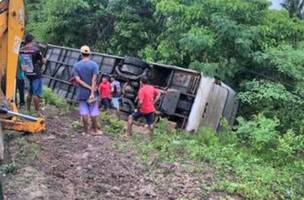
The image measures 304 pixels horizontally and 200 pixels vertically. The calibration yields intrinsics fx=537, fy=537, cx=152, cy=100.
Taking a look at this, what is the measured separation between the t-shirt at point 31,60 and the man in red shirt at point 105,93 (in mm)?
5195

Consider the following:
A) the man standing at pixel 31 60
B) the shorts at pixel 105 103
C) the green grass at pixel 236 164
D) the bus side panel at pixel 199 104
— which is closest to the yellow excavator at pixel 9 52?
the green grass at pixel 236 164

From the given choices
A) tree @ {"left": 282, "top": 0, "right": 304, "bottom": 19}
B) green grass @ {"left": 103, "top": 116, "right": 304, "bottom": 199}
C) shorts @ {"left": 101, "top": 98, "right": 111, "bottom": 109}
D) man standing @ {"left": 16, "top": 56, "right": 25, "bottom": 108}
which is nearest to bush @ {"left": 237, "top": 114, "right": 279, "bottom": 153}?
green grass @ {"left": 103, "top": 116, "right": 304, "bottom": 199}

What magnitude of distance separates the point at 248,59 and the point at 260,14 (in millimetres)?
1558

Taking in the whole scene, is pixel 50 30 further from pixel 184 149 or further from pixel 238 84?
pixel 184 149

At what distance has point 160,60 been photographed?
19.4 metres

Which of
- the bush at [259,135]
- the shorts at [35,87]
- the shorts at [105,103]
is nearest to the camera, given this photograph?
the shorts at [35,87]

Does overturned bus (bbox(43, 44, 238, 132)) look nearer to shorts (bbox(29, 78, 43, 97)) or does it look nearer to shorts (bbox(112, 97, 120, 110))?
shorts (bbox(112, 97, 120, 110))

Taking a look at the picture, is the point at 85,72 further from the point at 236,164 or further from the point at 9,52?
→ the point at 236,164

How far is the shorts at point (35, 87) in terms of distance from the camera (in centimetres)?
1092

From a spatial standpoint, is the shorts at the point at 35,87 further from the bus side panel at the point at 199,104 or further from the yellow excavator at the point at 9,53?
the bus side panel at the point at 199,104

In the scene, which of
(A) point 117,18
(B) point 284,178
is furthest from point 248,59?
(B) point 284,178

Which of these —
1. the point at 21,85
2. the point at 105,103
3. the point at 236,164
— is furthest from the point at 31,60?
the point at 105,103

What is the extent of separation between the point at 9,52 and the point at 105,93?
26.0ft

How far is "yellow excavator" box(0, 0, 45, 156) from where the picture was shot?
7.78 m
